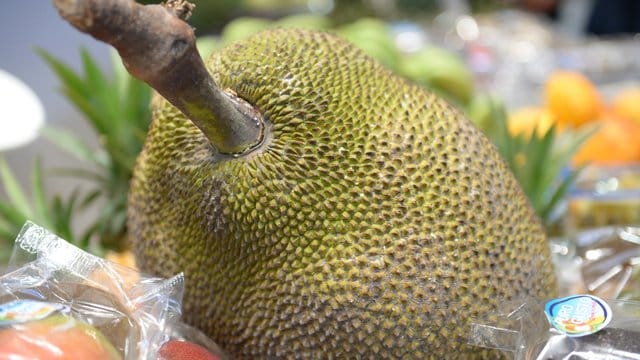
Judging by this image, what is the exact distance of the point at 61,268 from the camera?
665 millimetres

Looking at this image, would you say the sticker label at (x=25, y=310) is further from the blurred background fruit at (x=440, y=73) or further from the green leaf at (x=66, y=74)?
the blurred background fruit at (x=440, y=73)

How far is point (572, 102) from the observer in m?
1.81

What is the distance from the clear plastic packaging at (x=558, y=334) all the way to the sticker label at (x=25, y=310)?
412mm

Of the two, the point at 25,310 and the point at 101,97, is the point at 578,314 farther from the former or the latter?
the point at 101,97

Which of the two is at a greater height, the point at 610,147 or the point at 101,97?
the point at 610,147

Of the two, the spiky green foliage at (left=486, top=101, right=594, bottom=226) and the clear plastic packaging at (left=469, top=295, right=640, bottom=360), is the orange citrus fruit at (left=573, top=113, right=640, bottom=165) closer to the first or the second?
the spiky green foliage at (left=486, top=101, right=594, bottom=226)

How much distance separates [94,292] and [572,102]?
150 centimetres

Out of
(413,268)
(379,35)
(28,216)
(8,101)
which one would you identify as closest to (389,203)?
(413,268)

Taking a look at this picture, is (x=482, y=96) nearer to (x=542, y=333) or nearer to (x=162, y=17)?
(x=542, y=333)

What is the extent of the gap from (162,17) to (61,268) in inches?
11.5

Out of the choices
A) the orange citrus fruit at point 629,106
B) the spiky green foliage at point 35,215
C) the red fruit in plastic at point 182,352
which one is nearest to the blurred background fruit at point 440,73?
the orange citrus fruit at point 629,106

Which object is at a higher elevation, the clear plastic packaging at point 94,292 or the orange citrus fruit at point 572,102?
the orange citrus fruit at point 572,102

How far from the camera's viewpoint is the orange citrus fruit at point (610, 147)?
5.39ft

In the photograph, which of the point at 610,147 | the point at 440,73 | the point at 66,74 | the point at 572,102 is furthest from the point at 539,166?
the point at 66,74
